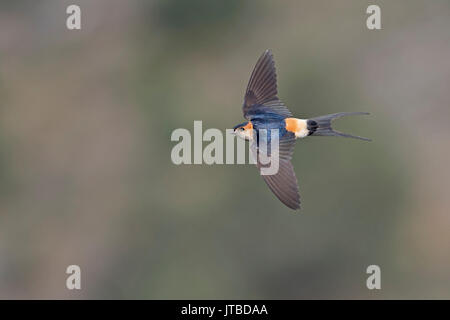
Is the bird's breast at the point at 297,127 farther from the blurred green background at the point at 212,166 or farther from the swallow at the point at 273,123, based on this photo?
the blurred green background at the point at 212,166

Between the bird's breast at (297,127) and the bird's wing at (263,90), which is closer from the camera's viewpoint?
the bird's breast at (297,127)

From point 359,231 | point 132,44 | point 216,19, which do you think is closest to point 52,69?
point 132,44

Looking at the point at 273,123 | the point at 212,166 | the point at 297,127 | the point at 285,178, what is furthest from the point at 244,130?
the point at 212,166

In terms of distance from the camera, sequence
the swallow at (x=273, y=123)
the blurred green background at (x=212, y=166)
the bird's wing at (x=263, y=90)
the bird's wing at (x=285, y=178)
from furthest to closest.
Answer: the blurred green background at (x=212, y=166), the bird's wing at (x=263, y=90), the swallow at (x=273, y=123), the bird's wing at (x=285, y=178)

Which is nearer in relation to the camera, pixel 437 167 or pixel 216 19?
pixel 437 167

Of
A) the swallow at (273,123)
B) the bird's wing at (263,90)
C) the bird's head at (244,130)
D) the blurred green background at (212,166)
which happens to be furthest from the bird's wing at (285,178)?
the blurred green background at (212,166)
